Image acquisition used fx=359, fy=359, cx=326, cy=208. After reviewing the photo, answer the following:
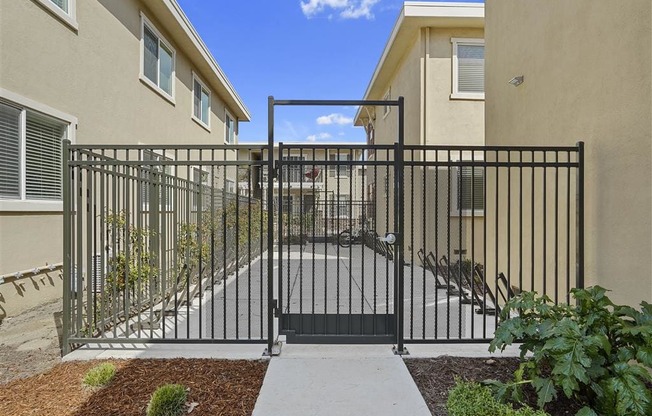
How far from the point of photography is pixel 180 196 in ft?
19.7

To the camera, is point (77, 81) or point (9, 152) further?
point (77, 81)

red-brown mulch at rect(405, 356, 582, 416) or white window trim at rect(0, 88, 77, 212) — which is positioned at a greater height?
white window trim at rect(0, 88, 77, 212)

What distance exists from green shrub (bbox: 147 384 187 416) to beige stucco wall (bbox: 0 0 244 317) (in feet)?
10.3

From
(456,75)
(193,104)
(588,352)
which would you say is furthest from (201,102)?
(588,352)

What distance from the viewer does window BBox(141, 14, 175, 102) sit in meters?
7.75

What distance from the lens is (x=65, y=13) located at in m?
5.25

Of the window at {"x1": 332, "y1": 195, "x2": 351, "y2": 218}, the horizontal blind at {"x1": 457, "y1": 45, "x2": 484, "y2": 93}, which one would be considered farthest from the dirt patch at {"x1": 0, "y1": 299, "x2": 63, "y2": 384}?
the horizontal blind at {"x1": 457, "y1": 45, "x2": 484, "y2": 93}

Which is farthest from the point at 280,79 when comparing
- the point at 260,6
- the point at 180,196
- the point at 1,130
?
the point at 1,130

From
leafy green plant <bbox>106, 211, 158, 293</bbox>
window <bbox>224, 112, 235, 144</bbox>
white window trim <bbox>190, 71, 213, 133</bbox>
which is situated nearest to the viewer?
leafy green plant <bbox>106, 211, 158, 293</bbox>

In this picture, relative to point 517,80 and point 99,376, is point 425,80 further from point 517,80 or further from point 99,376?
point 99,376

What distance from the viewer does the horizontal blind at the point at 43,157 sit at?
465 cm

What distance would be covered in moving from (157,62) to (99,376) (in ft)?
24.6

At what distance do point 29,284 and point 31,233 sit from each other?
651 mm

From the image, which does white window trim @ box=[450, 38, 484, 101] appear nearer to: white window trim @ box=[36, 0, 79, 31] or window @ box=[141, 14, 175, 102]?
window @ box=[141, 14, 175, 102]
